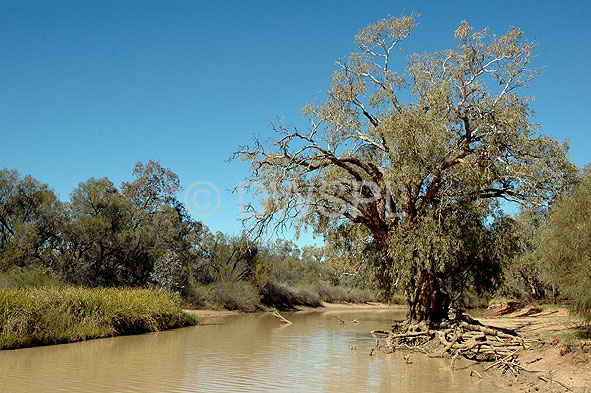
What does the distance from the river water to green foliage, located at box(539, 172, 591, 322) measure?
310cm

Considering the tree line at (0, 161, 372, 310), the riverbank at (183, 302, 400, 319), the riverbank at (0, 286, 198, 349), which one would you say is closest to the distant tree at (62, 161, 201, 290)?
the tree line at (0, 161, 372, 310)

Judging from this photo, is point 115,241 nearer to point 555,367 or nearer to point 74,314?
point 74,314

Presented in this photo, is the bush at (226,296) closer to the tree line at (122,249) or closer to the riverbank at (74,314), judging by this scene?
the tree line at (122,249)

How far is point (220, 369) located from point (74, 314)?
880 centimetres

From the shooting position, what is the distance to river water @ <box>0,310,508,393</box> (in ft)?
34.8

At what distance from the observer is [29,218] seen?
31.1 metres

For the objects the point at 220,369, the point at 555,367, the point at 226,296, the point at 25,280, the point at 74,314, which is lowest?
the point at 220,369

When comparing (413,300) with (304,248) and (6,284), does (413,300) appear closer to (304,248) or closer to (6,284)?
(304,248)

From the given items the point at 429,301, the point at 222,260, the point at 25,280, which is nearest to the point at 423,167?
the point at 429,301

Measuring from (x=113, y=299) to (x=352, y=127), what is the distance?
1229 centimetres

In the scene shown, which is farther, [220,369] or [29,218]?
[29,218]

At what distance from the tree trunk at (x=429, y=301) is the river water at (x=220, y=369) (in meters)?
2.14

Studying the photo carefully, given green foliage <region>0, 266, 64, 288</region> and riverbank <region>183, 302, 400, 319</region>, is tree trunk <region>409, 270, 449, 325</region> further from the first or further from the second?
riverbank <region>183, 302, 400, 319</region>

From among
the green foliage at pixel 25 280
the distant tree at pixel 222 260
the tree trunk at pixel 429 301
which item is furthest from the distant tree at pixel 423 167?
the distant tree at pixel 222 260
